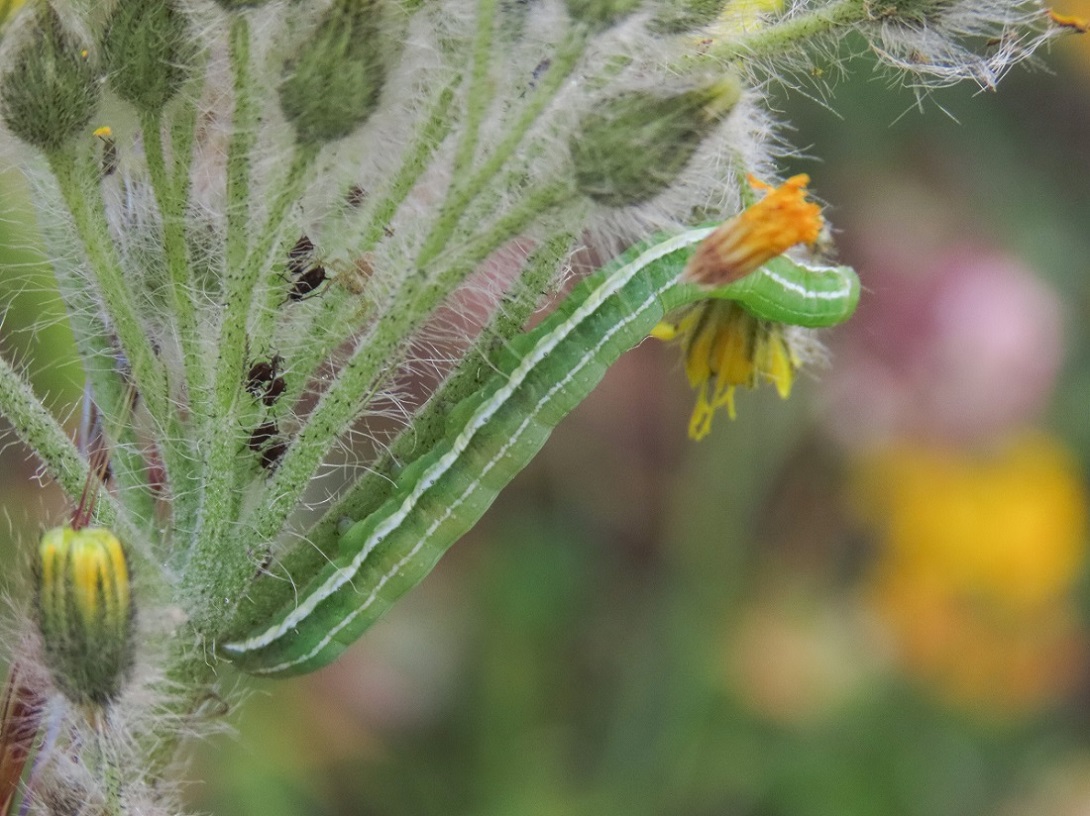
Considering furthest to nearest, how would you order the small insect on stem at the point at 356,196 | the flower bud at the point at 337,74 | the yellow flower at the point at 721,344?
the yellow flower at the point at 721,344 → the small insect on stem at the point at 356,196 → the flower bud at the point at 337,74

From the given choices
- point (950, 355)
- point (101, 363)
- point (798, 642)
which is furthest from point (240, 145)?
point (798, 642)

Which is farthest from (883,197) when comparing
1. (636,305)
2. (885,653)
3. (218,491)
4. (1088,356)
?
(218,491)

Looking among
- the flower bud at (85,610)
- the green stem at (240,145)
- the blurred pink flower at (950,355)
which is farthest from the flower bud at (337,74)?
the blurred pink flower at (950,355)

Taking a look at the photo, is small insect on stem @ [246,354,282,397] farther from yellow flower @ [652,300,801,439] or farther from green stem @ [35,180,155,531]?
yellow flower @ [652,300,801,439]

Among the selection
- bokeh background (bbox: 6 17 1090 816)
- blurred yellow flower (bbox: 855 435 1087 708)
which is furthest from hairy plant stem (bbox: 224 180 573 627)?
blurred yellow flower (bbox: 855 435 1087 708)

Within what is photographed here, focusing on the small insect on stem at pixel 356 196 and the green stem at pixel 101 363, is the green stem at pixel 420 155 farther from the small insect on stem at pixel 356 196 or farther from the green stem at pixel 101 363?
the green stem at pixel 101 363
